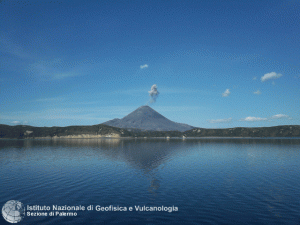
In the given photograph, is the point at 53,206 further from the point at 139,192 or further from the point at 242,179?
the point at 242,179

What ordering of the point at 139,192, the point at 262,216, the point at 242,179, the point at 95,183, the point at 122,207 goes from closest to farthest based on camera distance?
the point at 262,216 → the point at 122,207 → the point at 139,192 → the point at 95,183 → the point at 242,179

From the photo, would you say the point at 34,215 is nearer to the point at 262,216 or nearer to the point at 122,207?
the point at 122,207

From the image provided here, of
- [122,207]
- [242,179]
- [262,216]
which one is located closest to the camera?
[262,216]

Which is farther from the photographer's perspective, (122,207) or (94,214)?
(122,207)

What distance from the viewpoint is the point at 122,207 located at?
1014 inches

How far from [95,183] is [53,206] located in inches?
505

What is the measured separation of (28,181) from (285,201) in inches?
1940

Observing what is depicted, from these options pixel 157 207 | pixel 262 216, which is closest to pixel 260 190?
pixel 262 216

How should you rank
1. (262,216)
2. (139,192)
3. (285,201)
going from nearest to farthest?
(262,216), (285,201), (139,192)

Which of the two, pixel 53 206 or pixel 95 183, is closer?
pixel 53 206

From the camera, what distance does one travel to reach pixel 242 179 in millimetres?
41969

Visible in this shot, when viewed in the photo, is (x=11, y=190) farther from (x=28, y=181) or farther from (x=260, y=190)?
(x=260, y=190)

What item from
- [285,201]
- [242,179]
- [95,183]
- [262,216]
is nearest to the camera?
[262,216]

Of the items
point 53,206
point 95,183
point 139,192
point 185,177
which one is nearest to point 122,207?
point 139,192
